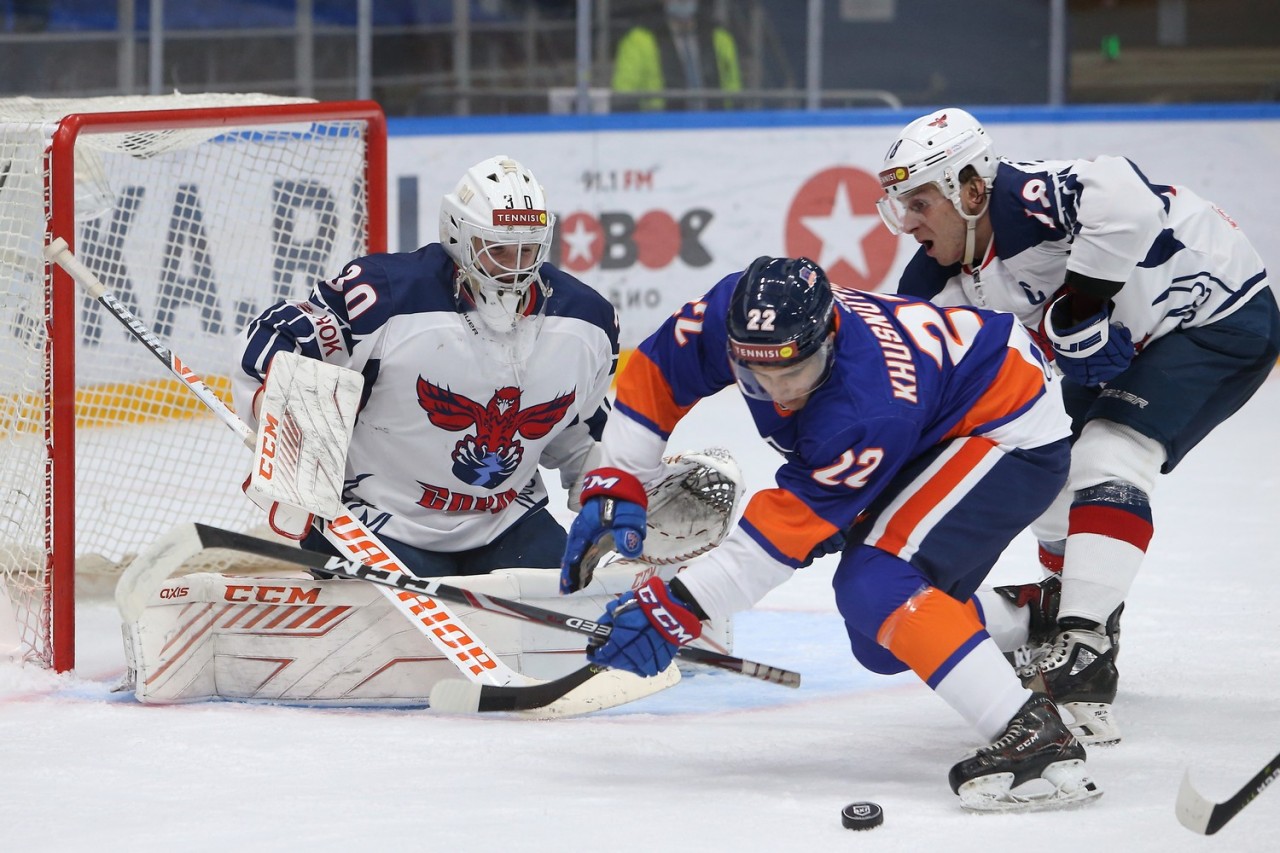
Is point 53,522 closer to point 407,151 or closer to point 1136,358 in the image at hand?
point 1136,358

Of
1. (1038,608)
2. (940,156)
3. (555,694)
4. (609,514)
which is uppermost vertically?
(940,156)

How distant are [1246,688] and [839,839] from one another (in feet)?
3.79

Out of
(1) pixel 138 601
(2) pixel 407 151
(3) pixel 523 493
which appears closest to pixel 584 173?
(2) pixel 407 151

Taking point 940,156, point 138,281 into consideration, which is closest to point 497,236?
point 940,156

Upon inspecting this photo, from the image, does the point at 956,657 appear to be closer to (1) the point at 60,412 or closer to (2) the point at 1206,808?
(2) the point at 1206,808

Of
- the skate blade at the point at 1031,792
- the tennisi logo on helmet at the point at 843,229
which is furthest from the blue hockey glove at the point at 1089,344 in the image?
the tennisi logo on helmet at the point at 843,229

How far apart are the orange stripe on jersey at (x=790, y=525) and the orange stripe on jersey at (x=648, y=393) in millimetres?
316

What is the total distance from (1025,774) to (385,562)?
1.16 meters

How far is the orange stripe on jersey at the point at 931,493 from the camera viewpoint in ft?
7.34

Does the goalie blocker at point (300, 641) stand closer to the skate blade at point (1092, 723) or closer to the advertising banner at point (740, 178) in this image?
the skate blade at point (1092, 723)

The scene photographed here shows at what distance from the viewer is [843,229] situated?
6301mm

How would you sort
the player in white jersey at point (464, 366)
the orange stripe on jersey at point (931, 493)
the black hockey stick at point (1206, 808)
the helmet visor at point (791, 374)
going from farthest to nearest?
1. the player in white jersey at point (464, 366)
2. the orange stripe on jersey at point (931, 493)
3. the helmet visor at point (791, 374)
4. the black hockey stick at point (1206, 808)

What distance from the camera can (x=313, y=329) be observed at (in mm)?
2816

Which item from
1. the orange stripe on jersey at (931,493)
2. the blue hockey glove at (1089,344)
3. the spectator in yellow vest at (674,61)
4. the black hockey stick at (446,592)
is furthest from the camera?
the spectator in yellow vest at (674,61)
